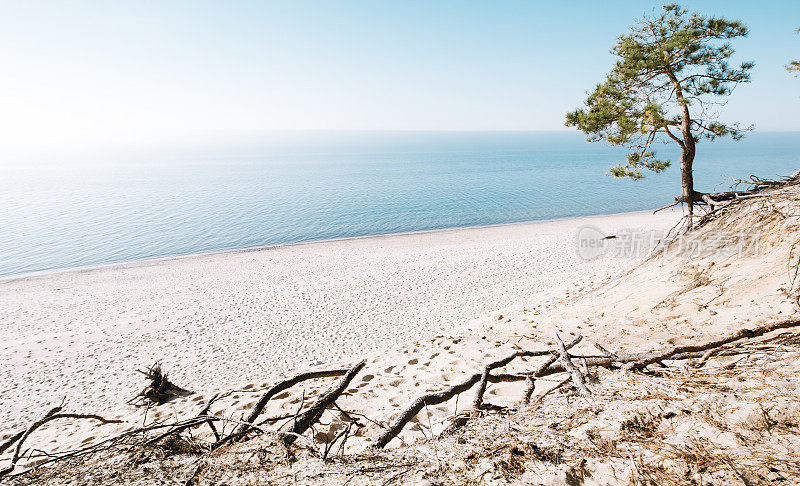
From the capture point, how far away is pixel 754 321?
456cm

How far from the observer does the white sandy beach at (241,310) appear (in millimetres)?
9492

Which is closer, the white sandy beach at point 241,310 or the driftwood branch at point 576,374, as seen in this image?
the driftwood branch at point 576,374

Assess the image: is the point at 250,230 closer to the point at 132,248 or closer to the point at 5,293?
the point at 132,248

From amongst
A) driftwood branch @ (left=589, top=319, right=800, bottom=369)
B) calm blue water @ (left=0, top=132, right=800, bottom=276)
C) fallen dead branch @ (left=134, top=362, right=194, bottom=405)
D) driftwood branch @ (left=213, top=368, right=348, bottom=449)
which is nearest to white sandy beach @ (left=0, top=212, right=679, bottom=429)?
fallen dead branch @ (left=134, top=362, right=194, bottom=405)

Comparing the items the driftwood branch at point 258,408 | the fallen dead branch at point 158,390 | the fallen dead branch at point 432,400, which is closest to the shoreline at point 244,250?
the fallen dead branch at point 432,400

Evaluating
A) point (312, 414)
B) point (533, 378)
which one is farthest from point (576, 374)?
point (312, 414)

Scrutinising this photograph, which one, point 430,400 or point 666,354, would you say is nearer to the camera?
point 430,400

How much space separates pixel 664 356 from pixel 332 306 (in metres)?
11.7

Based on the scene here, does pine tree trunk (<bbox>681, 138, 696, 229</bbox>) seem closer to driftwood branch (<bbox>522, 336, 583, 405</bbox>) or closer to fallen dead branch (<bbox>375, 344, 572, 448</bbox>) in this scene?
driftwood branch (<bbox>522, 336, 583, 405</bbox>)

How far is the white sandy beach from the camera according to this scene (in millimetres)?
9492

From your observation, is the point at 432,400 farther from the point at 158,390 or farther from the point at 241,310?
the point at 241,310

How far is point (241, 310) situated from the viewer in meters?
13.7

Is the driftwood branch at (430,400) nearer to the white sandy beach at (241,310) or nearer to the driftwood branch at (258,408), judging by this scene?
the driftwood branch at (258,408)

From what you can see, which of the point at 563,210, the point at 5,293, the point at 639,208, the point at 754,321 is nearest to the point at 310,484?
the point at 754,321
